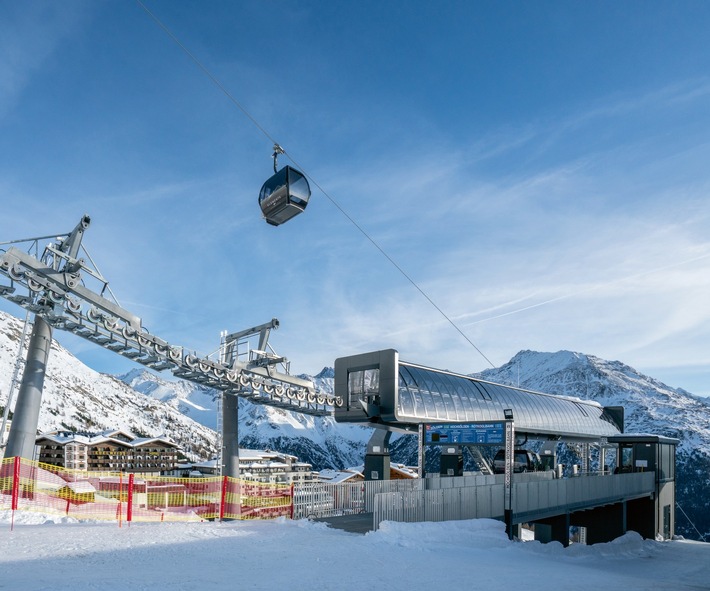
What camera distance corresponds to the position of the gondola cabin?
56.1 feet

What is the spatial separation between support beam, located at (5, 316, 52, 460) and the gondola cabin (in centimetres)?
1097

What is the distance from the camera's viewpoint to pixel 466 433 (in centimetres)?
2661

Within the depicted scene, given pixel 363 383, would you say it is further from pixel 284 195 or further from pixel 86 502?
pixel 284 195

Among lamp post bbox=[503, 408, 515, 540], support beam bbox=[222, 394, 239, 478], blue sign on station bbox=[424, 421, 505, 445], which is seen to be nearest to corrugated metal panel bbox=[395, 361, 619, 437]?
blue sign on station bbox=[424, 421, 505, 445]

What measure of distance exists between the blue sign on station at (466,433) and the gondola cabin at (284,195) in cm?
1311

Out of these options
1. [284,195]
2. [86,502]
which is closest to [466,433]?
[284,195]

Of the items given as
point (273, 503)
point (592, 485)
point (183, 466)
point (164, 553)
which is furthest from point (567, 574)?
point (183, 466)

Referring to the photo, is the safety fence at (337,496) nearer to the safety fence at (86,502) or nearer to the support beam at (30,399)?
the safety fence at (86,502)

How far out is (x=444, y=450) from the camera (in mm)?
36094

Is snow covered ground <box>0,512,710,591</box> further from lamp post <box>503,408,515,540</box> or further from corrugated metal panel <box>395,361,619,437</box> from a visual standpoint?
corrugated metal panel <box>395,361,619,437</box>

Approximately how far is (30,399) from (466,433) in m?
17.8

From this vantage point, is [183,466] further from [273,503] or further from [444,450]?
[273,503]

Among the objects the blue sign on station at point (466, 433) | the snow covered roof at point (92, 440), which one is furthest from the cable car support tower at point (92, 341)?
the snow covered roof at point (92, 440)

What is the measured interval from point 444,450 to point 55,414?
167m
